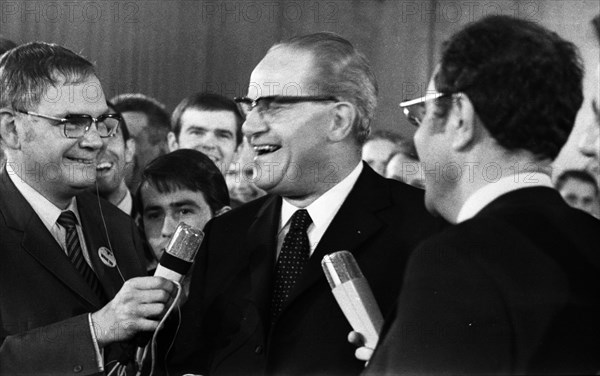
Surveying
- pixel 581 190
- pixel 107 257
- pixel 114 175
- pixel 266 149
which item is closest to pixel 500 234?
pixel 266 149

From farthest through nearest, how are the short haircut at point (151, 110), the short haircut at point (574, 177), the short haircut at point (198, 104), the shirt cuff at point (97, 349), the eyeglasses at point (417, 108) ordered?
the short haircut at point (198, 104)
the short haircut at point (151, 110)
the short haircut at point (574, 177)
the shirt cuff at point (97, 349)
the eyeglasses at point (417, 108)

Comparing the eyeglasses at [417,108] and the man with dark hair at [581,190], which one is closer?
the eyeglasses at [417,108]

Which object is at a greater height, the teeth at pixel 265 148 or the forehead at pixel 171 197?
the teeth at pixel 265 148

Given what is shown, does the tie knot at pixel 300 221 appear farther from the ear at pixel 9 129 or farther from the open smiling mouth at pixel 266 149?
the ear at pixel 9 129

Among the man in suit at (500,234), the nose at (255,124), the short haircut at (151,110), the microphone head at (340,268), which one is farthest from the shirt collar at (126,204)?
the man in suit at (500,234)

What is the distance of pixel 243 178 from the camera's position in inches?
144

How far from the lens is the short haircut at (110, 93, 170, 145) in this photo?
346 cm

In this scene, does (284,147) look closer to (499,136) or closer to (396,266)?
(396,266)

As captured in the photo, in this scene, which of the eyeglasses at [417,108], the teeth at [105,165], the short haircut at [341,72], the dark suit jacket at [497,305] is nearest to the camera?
the dark suit jacket at [497,305]

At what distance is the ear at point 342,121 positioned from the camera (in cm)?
215

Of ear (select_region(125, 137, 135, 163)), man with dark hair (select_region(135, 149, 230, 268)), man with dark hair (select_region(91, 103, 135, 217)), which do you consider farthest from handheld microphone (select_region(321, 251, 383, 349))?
ear (select_region(125, 137, 135, 163))

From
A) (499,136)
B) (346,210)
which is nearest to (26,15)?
(346,210)

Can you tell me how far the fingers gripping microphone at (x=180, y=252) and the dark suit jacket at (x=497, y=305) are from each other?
64 centimetres

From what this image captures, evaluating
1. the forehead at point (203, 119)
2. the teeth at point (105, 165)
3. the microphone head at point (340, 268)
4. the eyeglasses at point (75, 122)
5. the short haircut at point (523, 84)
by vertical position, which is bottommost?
the teeth at point (105, 165)
